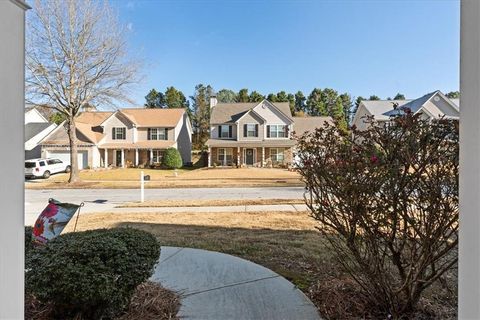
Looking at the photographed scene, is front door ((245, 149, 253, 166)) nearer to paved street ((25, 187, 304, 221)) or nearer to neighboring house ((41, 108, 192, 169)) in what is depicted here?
neighboring house ((41, 108, 192, 169))

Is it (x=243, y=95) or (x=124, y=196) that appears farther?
(x=243, y=95)

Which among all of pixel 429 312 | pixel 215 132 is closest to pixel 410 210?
pixel 429 312

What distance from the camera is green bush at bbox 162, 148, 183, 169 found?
1178 inches

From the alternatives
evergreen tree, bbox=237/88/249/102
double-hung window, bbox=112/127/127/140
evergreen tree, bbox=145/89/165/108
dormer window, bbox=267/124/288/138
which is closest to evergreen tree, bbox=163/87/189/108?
evergreen tree, bbox=145/89/165/108

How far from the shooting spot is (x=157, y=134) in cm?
3262

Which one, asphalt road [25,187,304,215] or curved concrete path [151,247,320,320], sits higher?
curved concrete path [151,247,320,320]

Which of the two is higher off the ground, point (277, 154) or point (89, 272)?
point (277, 154)

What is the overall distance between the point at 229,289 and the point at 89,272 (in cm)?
163

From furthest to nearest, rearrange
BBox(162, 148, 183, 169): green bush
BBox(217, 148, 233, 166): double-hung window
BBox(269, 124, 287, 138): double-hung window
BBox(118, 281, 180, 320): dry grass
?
BBox(217, 148, 233, 166): double-hung window < BBox(269, 124, 287, 138): double-hung window < BBox(162, 148, 183, 169): green bush < BBox(118, 281, 180, 320): dry grass

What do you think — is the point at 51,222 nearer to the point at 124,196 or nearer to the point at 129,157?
the point at 124,196

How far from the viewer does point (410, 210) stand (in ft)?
8.18

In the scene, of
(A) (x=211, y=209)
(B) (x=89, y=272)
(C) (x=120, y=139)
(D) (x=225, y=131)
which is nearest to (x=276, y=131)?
(D) (x=225, y=131)

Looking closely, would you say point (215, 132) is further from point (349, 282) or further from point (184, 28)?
point (349, 282)

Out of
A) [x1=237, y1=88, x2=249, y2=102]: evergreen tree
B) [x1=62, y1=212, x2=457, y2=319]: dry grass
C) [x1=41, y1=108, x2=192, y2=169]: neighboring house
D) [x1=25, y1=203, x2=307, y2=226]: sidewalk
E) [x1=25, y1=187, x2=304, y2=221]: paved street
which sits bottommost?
[x1=25, y1=187, x2=304, y2=221]: paved street
